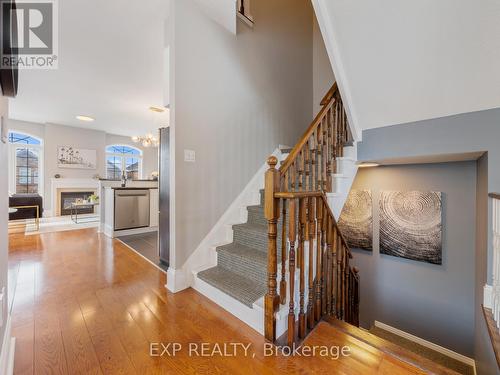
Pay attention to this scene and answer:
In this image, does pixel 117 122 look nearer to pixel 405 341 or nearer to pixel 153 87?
pixel 153 87

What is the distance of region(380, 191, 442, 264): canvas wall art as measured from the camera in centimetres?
302

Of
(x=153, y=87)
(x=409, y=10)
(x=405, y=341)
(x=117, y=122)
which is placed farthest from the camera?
(x=117, y=122)

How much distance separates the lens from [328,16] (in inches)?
70.3

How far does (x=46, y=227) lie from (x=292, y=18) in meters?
6.52

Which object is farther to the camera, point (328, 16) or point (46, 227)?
point (46, 227)

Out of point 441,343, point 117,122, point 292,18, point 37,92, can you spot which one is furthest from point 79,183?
point 441,343

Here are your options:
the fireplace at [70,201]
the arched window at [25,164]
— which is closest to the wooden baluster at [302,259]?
the fireplace at [70,201]

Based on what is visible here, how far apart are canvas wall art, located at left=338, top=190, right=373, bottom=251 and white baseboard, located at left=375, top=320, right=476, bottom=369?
1.22 m

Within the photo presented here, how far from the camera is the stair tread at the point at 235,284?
1.75m

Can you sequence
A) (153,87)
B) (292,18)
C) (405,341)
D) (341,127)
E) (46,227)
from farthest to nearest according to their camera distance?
1. (46,227)
2. (153,87)
3. (292,18)
4. (405,341)
5. (341,127)

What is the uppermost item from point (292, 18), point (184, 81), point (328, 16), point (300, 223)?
point (292, 18)

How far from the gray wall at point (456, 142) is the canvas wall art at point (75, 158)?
810cm

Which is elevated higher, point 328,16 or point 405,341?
point 328,16
